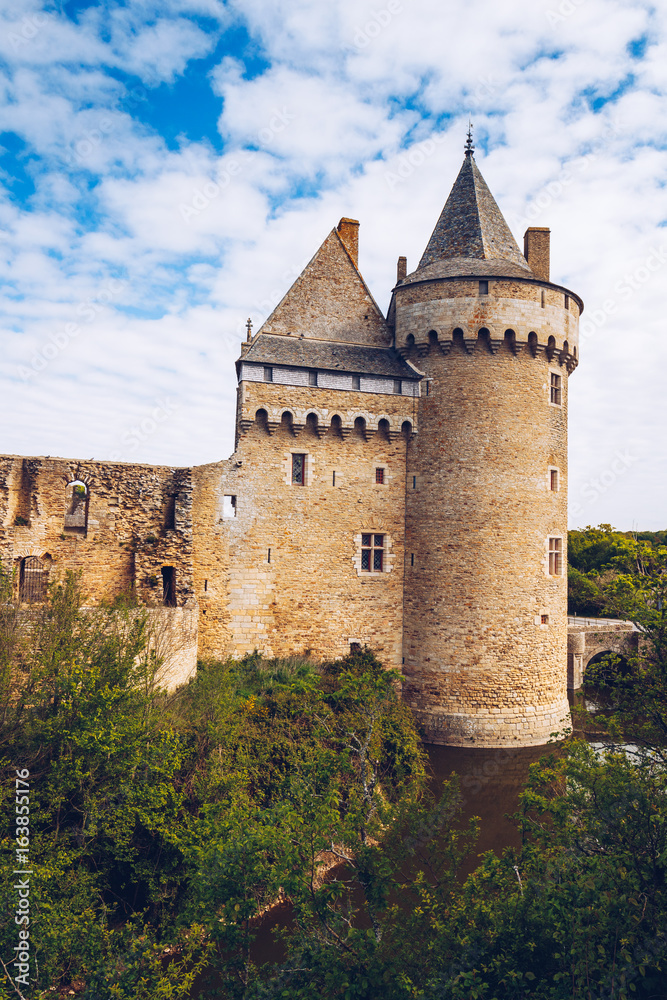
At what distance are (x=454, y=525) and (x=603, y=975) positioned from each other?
15.0 metres

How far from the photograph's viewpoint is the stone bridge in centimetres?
2614

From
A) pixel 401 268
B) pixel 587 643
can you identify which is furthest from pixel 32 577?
pixel 587 643

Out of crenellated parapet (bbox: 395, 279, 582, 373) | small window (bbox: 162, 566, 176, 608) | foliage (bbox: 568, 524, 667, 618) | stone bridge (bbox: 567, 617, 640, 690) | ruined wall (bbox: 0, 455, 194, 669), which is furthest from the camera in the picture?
foliage (bbox: 568, 524, 667, 618)

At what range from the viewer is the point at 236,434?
20641mm

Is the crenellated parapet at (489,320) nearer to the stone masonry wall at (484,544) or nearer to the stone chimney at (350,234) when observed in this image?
the stone masonry wall at (484,544)

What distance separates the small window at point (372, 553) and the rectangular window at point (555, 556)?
5.63 meters

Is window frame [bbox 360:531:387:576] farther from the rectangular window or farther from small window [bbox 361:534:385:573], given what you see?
the rectangular window

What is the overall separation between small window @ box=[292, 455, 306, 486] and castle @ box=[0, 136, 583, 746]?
73mm

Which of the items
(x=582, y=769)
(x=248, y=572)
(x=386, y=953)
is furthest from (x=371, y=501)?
(x=386, y=953)

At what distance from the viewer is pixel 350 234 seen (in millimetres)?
23594

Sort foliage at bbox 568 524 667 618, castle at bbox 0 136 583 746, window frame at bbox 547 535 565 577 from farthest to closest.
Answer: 1. foliage at bbox 568 524 667 618
2. window frame at bbox 547 535 565 577
3. castle at bbox 0 136 583 746

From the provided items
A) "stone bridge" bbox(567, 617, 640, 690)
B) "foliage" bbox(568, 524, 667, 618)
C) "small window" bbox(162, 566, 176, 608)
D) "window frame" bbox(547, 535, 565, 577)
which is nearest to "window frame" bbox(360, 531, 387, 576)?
"window frame" bbox(547, 535, 565, 577)

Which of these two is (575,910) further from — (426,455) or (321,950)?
(426,455)

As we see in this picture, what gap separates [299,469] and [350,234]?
9.26m
